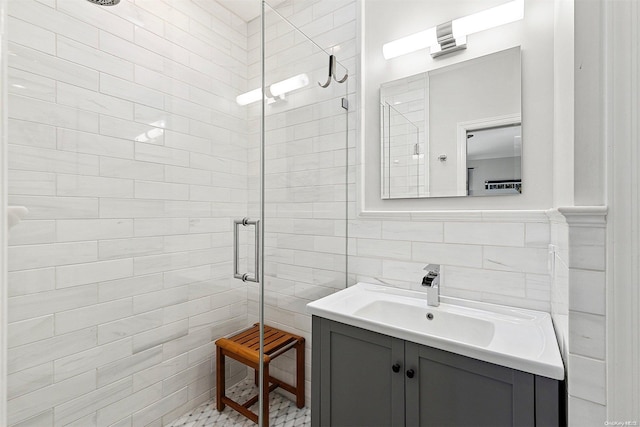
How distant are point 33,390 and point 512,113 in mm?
2320

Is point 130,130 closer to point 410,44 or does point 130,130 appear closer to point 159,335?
point 159,335

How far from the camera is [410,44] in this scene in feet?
4.91

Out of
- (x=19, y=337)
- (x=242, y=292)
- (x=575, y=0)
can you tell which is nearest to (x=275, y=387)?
(x=242, y=292)

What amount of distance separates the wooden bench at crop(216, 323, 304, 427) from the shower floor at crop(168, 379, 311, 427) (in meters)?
0.04

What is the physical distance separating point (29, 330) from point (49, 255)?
306mm

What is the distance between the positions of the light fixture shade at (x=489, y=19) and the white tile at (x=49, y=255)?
1983mm

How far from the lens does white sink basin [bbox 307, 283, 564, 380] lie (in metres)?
0.85

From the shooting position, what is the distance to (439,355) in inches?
38.4

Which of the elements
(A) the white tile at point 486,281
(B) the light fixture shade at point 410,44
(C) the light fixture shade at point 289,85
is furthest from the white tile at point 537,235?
(C) the light fixture shade at point 289,85

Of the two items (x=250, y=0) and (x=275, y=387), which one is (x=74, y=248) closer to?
(x=275, y=387)

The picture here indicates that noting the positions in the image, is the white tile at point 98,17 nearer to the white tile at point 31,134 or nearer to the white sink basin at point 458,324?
the white tile at point 31,134

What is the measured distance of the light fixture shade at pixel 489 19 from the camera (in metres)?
1.25

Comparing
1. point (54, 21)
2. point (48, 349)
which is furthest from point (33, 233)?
point (54, 21)

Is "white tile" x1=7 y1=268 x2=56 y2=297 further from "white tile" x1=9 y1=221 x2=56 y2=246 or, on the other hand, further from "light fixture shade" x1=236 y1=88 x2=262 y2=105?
"light fixture shade" x1=236 y1=88 x2=262 y2=105
